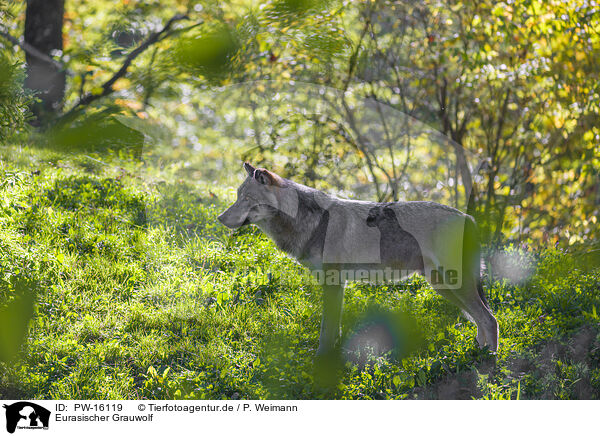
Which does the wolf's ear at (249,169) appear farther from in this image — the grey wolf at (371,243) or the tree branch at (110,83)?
the tree branch at (110,83)

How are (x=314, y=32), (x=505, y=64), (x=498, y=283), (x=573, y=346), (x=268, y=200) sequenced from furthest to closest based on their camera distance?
(x=505, y=64), (x=498, y=283), (x=314, y=32), (x=573, y=346), (x=268, y=200)

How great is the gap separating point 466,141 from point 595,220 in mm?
2261

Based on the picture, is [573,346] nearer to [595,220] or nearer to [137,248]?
[595,220]

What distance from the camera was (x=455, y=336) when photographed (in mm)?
4500

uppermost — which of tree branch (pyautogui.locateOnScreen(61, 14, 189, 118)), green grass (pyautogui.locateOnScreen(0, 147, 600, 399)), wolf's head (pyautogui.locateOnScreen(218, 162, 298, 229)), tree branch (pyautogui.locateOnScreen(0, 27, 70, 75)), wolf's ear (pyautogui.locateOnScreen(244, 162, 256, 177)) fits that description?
tree branch (pyautogui.locateOnScreen(0, 27, 70, 75))

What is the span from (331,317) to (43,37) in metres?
5.94

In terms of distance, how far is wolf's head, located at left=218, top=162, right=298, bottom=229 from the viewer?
4199mm

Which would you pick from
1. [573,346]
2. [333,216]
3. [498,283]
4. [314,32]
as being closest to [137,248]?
[333,216]

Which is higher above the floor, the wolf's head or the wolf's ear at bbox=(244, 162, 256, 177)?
the wolf's ear at bbox=(244, 162, 256, 177)

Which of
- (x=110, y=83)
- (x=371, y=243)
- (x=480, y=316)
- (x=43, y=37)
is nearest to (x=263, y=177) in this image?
(x=371, y=243)

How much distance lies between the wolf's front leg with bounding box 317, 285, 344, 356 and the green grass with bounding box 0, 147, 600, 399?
202 millimetres
